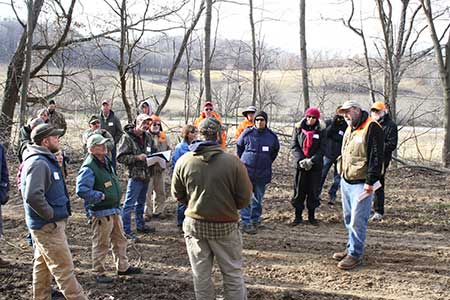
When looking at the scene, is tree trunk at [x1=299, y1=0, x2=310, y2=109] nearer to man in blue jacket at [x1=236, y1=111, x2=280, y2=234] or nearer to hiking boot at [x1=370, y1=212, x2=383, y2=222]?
hiking boot at [x1=370, y1=212, x2=383, y2=222]

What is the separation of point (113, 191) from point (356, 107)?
294 centimetres

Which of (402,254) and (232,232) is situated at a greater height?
(232,232)

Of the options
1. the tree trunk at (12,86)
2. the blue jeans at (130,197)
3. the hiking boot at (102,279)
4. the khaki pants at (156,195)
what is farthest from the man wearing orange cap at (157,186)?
the tree trunk at (12,86)

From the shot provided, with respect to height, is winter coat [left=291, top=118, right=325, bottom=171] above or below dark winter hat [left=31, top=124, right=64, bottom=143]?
below

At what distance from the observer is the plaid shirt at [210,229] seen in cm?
367

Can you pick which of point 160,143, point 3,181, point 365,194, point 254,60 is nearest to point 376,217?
point 365,194

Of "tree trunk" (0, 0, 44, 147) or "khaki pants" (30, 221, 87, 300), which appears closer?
"khaki pants" (30, 221, 87, 300)

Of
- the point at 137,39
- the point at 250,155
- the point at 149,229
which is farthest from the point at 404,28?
the point at 149,229

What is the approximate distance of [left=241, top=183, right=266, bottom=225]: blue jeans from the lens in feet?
22.2

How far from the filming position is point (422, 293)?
4656mm

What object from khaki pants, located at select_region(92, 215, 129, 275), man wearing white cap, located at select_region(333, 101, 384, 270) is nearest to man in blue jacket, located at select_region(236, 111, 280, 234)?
man wearing white cap, located at select_region(333, 101, 384, 270)

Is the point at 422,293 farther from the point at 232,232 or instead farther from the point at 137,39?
the point at 137,39

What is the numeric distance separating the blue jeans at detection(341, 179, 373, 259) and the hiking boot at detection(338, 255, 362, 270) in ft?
0.14

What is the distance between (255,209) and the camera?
691cm
